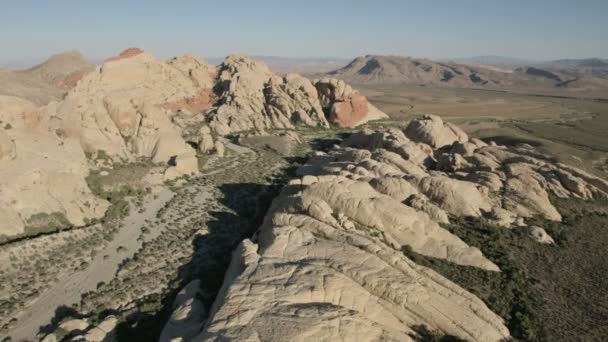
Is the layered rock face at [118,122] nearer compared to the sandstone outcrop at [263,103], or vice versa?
the layered rock face at [118,122]

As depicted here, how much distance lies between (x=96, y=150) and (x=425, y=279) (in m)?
48.5

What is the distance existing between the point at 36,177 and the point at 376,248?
3651 centimetres

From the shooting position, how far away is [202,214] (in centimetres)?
4800

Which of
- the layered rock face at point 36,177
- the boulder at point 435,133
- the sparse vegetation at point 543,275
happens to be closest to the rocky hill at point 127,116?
the layered rock face at point 36,177

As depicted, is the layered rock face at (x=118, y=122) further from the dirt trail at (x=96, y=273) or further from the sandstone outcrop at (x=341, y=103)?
the sandstone outcrop at (x=341, y=103)

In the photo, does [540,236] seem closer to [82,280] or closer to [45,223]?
[82,280]

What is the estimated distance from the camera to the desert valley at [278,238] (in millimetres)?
25797

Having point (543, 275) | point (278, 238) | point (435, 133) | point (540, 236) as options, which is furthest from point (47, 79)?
point (543, 275)

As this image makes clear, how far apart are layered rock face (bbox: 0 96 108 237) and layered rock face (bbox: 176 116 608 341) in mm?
22132

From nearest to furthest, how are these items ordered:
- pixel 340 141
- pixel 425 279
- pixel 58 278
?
pixel 425 279
pixel 58 278
pixel 340 141

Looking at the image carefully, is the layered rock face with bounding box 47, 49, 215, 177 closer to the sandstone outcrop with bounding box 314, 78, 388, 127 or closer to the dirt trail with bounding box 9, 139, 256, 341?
the dirt trail with bounding box 9, 139, 256, 341

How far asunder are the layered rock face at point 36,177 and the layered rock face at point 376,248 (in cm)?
2213

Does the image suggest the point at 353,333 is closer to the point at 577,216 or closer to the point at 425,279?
the point at 425,279

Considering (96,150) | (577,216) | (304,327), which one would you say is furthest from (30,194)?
(577,216)
